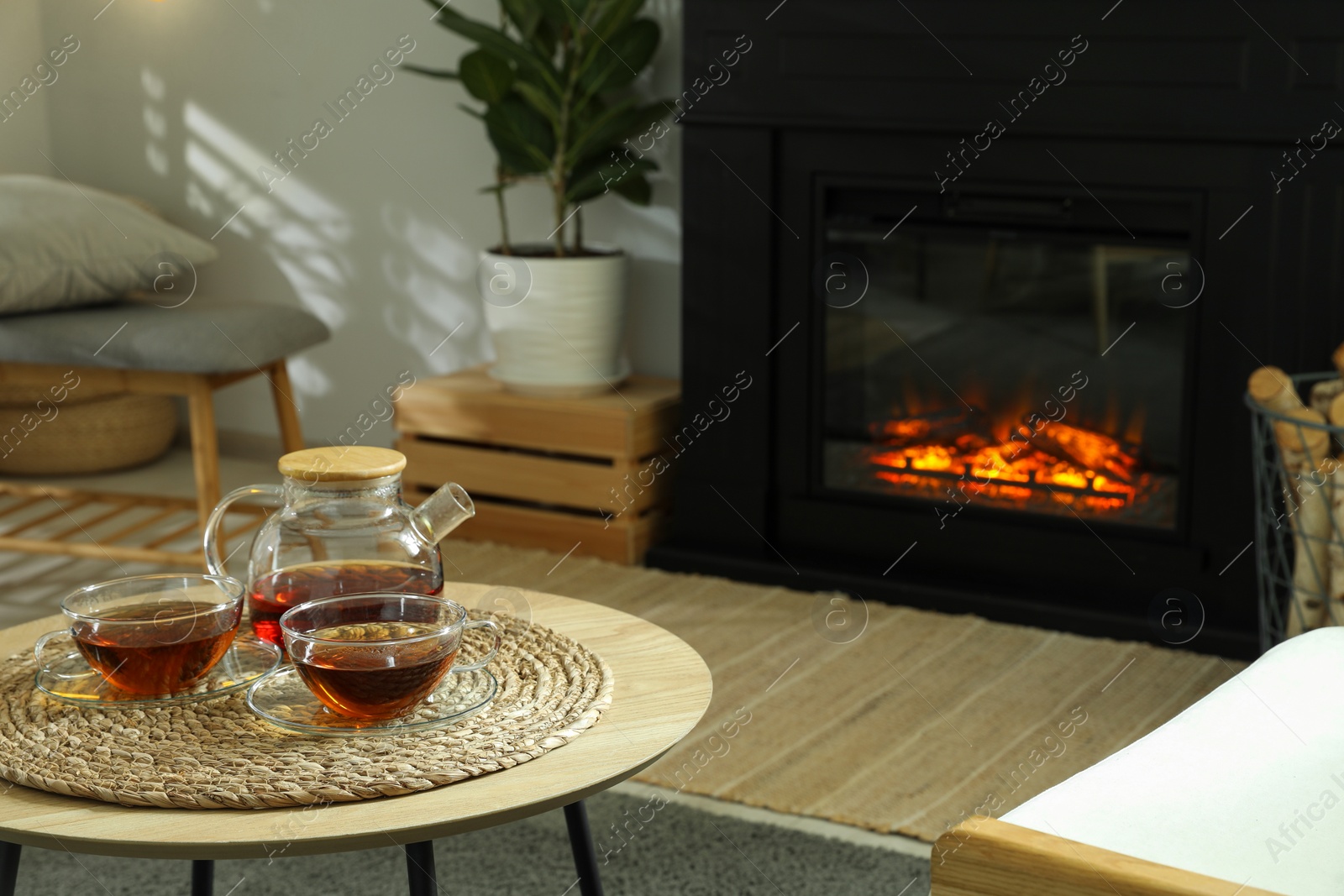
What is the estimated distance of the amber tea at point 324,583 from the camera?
104cm

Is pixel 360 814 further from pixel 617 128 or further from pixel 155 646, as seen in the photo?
pixel 617 128

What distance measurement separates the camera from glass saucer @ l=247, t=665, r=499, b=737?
Answer: 3.06 ft

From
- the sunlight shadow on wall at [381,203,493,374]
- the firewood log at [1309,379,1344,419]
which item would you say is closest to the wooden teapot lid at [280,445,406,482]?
the firewood log at [1309,379,1344,419]

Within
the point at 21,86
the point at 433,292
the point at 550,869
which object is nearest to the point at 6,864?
the point at 550,869

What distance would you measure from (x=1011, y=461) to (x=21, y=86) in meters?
2.73

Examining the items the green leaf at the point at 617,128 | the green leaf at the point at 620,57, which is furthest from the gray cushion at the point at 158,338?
the green leaf at the point at 620,57

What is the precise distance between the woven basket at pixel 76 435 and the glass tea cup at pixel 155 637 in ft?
8.76

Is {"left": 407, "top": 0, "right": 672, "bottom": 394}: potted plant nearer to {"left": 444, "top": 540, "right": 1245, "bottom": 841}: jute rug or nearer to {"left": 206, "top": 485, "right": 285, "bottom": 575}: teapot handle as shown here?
{"left": 444, "top": 540, "right": 1245, "bottom": 841}: jute rug

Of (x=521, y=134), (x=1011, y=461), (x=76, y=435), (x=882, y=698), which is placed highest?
(x=521, y=134)

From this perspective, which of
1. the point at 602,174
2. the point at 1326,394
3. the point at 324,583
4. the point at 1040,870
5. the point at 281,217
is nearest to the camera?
the point at 1040,870

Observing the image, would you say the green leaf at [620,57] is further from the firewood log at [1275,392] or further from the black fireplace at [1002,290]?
the firewood log at [1275,392]

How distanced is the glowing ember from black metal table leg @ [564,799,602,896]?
5.19 feet

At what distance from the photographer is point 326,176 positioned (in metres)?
3.58

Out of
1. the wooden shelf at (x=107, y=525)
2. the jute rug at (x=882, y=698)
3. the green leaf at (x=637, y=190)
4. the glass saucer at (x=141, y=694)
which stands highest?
the green leaf at (x=637, y=190)
